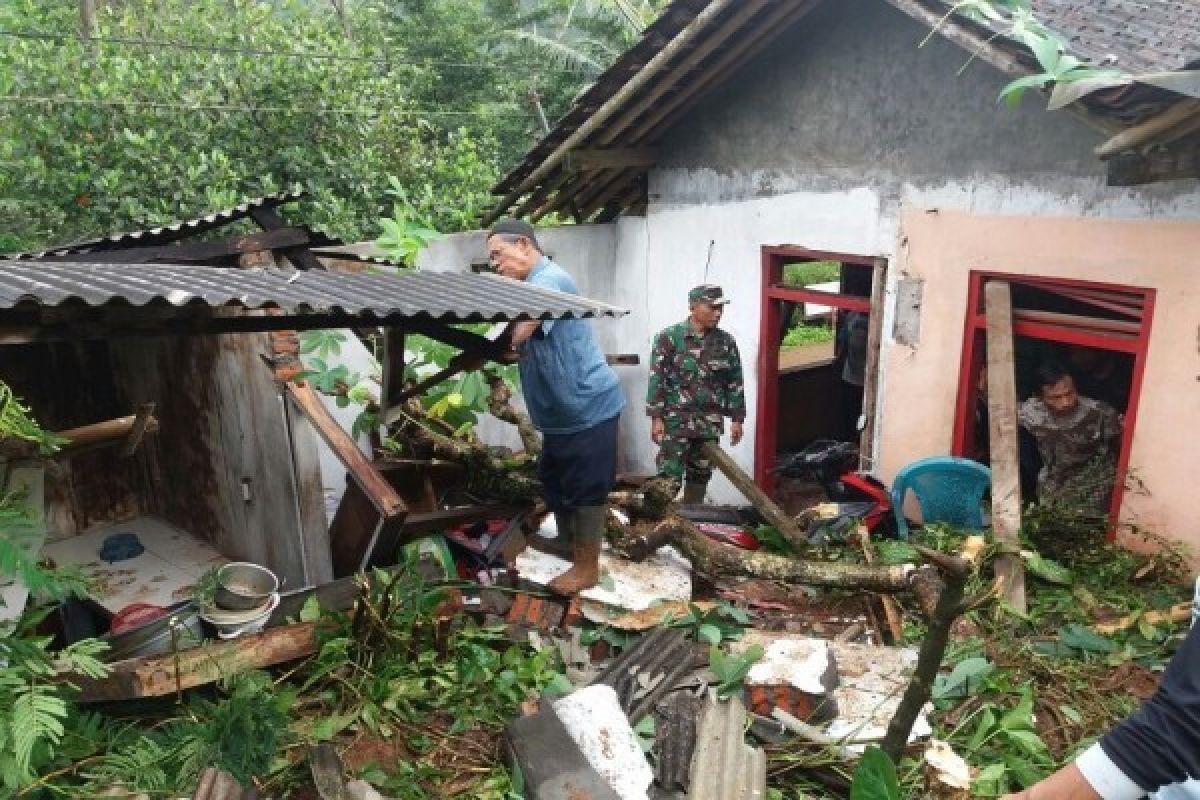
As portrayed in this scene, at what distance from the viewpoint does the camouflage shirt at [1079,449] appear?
553cm

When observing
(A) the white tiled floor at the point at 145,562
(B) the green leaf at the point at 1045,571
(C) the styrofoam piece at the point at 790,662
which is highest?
(B) the green leaf at the point at 1045,571

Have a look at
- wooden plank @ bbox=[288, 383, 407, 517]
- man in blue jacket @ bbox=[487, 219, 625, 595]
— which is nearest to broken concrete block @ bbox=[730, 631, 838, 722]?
man in blue jacket @ bbox=[487, 219, 625, 595]

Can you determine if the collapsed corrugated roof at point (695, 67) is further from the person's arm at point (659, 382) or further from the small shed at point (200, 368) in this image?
the small shed at point (200, 368)

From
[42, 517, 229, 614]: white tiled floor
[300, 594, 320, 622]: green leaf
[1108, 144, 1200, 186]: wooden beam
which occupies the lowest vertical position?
[42, 517, 229, 614]: white tiled floor

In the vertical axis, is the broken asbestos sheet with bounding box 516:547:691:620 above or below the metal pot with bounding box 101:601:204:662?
below

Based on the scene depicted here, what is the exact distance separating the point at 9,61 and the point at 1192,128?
31.8ft

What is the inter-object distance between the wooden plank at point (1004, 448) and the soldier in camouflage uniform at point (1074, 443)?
720mm

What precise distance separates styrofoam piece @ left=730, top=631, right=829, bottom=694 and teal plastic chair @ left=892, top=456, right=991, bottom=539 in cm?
191

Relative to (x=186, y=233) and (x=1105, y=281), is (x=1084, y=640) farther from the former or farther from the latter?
(x=186, y=233)

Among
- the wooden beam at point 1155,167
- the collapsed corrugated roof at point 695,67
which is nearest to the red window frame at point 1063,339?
the wooden beam at point 1155,167

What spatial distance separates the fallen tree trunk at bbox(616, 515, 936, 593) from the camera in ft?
15.1

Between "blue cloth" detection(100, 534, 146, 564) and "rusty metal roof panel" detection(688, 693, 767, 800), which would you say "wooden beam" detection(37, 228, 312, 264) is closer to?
"blue cloth" detection(100, 534, 146, 564)

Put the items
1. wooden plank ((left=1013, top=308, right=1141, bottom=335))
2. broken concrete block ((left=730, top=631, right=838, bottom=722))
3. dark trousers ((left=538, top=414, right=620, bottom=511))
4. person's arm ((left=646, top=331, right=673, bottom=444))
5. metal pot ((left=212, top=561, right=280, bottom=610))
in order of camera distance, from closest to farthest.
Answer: broken concrete block ((left=730, top=631, right=838, bottom=722))
metal pot ((left=212, top=561, right=280, bottom=610))
dark trousers ((left=538, top=414, right=620, bottom=511))
wooden plank ((left=1013, top=308, right=1141, bottom=335))
person's arm ((left=646, top=331, right=673, bottom=444))

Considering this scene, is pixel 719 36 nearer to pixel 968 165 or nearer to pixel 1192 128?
pixel 968 165
